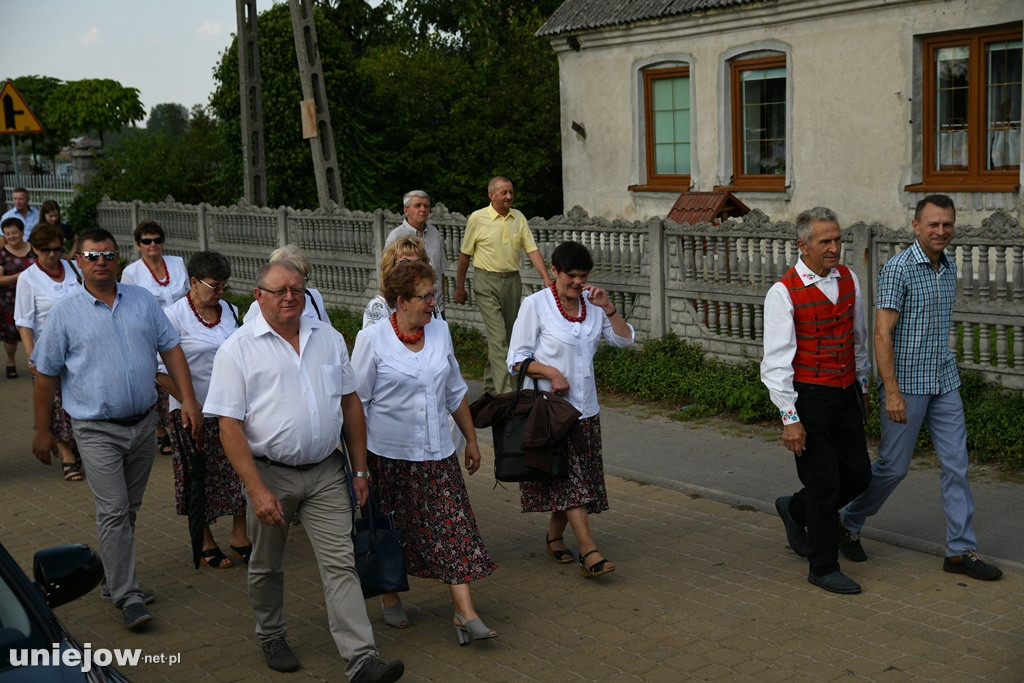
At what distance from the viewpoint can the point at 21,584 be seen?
4074 millimetres

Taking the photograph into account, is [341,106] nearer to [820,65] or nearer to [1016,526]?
[820,65]

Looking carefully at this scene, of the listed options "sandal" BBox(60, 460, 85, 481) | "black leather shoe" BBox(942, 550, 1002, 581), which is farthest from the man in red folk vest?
"sandal" BBox(60, 460, 85, 481)

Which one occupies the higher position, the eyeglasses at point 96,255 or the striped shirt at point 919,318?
the eyeglasses at point 96,255

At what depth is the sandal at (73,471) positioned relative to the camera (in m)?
9.92

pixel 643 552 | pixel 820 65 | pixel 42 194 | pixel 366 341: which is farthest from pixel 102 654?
pixel 42 194

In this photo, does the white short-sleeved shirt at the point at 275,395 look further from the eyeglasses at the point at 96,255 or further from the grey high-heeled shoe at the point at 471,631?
the eyeglasses at the point at 96,255

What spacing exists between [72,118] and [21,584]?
60.7m

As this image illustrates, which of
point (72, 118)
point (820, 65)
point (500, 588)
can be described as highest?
point (72, 118)

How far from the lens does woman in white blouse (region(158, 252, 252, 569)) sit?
738 centimetres

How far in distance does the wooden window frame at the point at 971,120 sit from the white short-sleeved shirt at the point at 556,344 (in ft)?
28.4

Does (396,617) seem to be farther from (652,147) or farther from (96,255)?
(652,147)

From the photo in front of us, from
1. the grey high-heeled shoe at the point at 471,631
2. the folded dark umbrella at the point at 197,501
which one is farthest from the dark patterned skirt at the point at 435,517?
the folded dark umbrella at the point at 197,501

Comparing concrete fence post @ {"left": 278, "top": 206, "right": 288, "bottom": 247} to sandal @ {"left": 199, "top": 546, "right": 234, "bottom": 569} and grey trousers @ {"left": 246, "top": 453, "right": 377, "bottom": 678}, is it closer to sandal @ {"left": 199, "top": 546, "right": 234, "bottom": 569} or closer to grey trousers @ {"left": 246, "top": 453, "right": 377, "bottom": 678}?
sandal @ {"left": 199, "top": 546, "right": 234, "bottom": 569}

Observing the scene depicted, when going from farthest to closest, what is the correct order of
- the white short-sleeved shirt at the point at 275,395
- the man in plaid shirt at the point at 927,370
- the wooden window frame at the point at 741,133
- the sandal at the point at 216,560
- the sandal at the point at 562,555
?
the wooden window frame at the point at 741,133 < the sandal at the point at 216,560 < the sandal at the point at 562,555 < the man in plaid shirt at the point at 927,370 < the white short-sleeved shirt at the point at 275,395
